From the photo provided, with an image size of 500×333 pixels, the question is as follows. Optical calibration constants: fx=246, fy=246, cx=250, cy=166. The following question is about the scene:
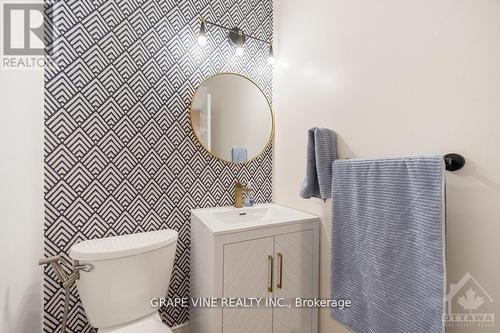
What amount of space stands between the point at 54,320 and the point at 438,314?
1671 mm

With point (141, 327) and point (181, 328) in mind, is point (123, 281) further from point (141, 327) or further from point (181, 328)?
point (181, 328)

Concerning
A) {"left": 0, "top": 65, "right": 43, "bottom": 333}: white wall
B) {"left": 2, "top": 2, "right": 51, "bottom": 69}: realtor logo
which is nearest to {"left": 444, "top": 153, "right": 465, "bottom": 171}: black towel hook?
{"left": 0, "top": 65, "right": 43, "bottom": 333}: white wall

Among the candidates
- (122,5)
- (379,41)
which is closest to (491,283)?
(379,41)

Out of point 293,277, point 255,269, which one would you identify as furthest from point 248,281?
point 293,277

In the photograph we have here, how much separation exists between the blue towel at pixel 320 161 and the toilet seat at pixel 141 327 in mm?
976

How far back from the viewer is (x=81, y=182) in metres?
1.29

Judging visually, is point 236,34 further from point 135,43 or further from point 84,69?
point 84,69

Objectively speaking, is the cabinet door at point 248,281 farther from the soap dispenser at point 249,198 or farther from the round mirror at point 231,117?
the round mirror at point 231,117

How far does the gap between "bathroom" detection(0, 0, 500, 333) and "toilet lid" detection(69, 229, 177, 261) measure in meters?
0.06

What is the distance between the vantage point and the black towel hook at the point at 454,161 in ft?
2.91

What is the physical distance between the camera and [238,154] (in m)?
1.73

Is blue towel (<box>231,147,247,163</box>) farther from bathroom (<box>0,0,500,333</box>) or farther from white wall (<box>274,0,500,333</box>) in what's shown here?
white wall (<box>274,0,500,333</box>)

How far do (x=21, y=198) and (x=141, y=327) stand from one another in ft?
2.54

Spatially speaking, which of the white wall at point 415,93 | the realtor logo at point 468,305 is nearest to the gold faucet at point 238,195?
the white wall at point 415,93
